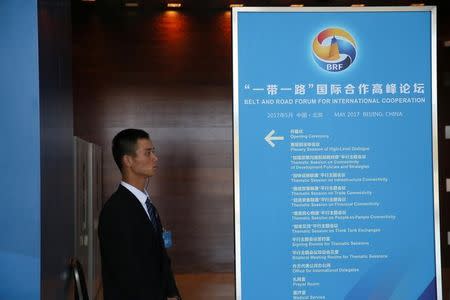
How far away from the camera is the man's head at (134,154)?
2887 millimetres

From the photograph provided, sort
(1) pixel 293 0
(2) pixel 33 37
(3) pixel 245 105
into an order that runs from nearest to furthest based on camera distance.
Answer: (2) pixel 33 37 < (3) pixel 245 105 < (1) pixel 293 0

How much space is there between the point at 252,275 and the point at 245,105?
65 cm

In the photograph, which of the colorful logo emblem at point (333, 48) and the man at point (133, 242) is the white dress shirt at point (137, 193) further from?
the colorful logo emblem at point (333, 48)

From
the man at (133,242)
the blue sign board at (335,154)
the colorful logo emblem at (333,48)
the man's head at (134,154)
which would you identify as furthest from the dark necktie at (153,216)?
the colorful logo emblem at (333,48)

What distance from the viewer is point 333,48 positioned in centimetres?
244

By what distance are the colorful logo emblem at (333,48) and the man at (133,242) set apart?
96 centimetres

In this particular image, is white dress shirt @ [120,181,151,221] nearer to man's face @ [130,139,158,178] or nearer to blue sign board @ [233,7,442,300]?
man's face @ [130,139,158,178]

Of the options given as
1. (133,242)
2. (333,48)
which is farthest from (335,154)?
(133,242)

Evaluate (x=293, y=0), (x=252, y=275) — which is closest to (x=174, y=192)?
(x=293, y=0)

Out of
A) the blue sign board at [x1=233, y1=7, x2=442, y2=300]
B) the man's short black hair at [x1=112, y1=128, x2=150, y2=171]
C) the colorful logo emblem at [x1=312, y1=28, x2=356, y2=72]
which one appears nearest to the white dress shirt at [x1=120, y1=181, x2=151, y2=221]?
the man's short black hair at [x1=112, y1=128, x2=150, y2=171]

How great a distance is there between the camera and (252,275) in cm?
240

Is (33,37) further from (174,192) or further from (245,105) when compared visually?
(174,192)

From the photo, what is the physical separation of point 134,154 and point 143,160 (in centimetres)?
5

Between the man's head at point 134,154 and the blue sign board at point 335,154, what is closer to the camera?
the blue sign board at point 335,154
